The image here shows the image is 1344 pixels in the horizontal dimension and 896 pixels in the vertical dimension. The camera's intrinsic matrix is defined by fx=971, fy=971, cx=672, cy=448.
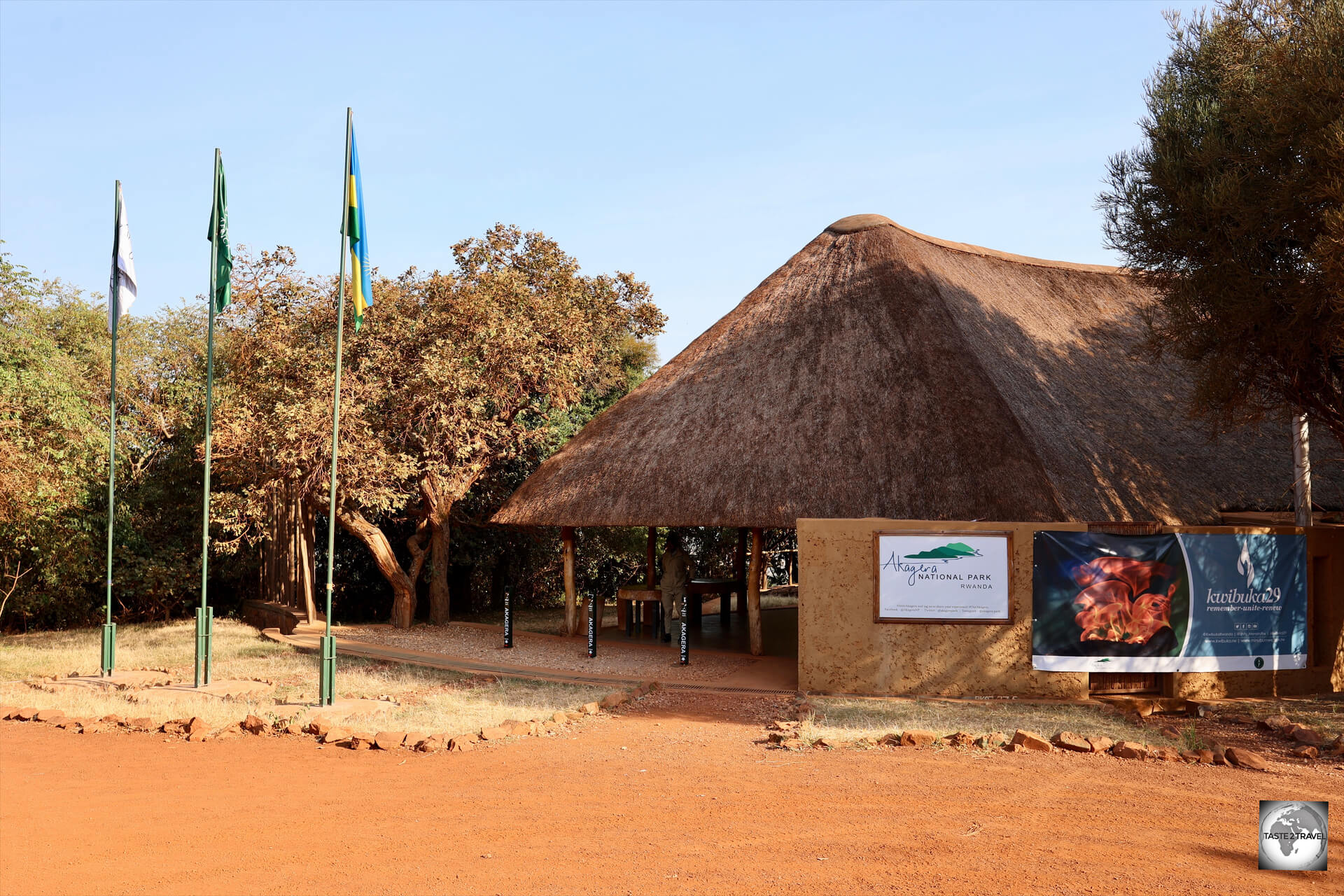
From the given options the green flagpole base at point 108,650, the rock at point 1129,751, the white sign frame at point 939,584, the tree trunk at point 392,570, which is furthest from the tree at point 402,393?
the rock at point 1129,751

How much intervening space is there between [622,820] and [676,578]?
29.5 feet

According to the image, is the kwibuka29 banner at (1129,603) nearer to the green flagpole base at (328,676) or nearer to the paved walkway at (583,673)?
the paved walkway at (583,673)

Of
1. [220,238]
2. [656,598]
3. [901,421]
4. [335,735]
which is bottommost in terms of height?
[335,735]

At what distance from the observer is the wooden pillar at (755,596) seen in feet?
47.8

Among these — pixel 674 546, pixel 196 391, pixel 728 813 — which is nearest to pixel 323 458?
pixel 674 546

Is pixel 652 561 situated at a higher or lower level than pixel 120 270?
lower

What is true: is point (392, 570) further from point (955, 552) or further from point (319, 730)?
point (955, 552)

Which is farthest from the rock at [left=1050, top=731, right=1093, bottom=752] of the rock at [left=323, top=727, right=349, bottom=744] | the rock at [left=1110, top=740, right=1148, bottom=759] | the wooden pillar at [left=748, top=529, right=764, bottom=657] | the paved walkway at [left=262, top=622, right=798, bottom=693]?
the rock at [left=323, top=727, right=349, bottom=744]

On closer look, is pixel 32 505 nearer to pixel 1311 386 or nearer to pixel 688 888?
pixel 688 888

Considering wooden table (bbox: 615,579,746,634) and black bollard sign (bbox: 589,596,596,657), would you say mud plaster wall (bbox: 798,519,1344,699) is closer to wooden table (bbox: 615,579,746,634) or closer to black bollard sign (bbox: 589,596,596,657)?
black bollard sign (bbox: 589,596,596,657)

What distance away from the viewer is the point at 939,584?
1140 cm

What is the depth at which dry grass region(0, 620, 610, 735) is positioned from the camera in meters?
10.3

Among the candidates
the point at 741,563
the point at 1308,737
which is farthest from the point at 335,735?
the point at 741,563

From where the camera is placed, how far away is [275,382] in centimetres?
1670
